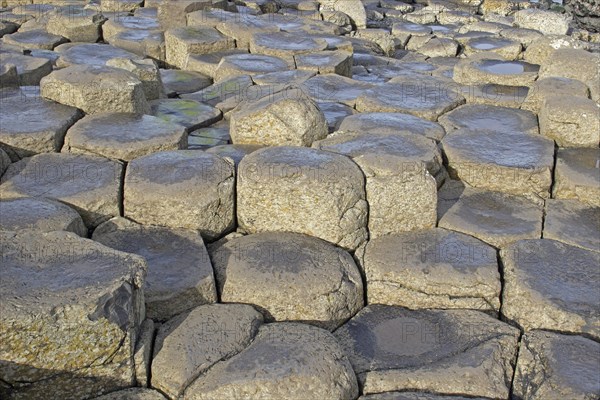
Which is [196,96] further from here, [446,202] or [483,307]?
[483,307]

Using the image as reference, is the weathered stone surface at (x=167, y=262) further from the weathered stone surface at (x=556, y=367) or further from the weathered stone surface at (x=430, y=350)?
the weathered stone surface at (x=556, y=367)

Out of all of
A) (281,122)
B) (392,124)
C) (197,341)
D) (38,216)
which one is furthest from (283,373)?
(392,124)

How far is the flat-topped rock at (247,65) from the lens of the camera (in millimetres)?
7828

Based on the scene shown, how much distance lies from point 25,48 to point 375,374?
22.7 feet

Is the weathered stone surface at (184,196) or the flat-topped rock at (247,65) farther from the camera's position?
the flat-topped rock at (247,65)

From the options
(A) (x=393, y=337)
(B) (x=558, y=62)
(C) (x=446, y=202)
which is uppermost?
(B) (x=558, y=62)

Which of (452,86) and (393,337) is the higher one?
(452,86)

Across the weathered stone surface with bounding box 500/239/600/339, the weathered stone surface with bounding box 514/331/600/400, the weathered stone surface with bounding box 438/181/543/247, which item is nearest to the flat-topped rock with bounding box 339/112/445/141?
the weathered stone surface with bounding box 438/181/543/247

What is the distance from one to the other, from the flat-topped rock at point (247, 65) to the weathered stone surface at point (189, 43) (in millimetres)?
649

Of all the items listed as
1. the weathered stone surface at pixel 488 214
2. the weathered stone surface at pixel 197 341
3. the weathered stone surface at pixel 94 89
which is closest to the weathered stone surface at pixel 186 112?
the weathered stone surface at pixel 94 89

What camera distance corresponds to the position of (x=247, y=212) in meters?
4.59

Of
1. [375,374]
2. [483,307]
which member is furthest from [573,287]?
[375,374]

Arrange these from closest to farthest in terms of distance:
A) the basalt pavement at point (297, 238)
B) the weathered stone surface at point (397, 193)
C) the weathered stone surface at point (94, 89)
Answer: the basalt pavement at point (297, 238) → the weathered stone surface at point (397, 193) → the weathered stone surface at point (94, 89)

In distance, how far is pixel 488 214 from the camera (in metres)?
5.02
